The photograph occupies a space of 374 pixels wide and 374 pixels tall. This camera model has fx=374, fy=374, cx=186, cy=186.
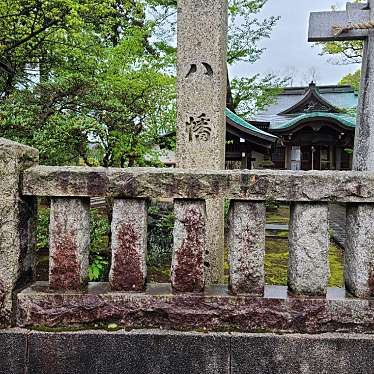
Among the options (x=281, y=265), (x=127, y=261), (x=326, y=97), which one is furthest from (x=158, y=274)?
(x=326, y=97)

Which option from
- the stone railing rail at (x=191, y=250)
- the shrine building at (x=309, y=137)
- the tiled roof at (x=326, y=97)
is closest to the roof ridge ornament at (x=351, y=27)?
the stone railing rail at (x=191, y=250)

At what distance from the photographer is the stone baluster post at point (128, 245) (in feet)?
6.25

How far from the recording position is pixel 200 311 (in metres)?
1.86

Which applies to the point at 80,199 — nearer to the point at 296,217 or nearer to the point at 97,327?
the point at 97,327

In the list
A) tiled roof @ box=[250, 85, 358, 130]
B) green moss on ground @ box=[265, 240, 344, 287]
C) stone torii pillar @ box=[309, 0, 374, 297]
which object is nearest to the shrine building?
tiled roof @ box=[250, 85, 358, 130]

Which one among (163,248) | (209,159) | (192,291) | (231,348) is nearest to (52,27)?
(209,159)

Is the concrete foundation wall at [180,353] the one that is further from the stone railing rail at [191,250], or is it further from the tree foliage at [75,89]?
the tree foliage at [75,89]

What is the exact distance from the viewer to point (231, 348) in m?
1.82

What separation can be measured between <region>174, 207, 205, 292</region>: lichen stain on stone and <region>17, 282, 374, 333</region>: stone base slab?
2.6 inches

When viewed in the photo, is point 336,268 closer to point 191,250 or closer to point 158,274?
point 158,274

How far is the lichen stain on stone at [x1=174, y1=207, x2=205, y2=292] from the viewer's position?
6.22ft

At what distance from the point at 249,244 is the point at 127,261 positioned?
2.06ft

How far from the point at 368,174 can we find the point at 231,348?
109 centimetres

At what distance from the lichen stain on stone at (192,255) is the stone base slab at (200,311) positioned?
7 cm
